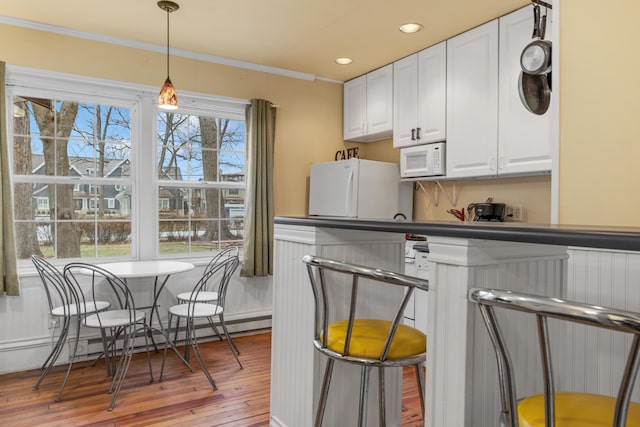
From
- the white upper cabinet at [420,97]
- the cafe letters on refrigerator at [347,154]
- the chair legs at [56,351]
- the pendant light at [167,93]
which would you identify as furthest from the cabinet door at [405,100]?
the chair legs at [56,351]

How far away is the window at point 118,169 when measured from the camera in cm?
342

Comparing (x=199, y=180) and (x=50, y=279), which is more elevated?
(x=199, y=180)

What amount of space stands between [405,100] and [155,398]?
10.1ft

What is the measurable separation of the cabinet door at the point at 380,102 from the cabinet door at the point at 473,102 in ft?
2.32

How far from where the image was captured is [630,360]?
0.71 meters

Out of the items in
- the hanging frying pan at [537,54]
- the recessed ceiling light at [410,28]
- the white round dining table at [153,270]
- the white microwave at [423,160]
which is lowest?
the white round dining table at [153,270]

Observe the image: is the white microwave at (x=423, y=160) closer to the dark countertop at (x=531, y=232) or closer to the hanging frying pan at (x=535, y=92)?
the hanging frying pan at (x=535, y=92)

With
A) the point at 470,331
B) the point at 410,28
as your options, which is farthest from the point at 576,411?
the point at 410,28

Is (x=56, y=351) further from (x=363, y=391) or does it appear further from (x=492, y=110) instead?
(x=492, y=110)

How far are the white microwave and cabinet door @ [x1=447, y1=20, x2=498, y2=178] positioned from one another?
0.26ft

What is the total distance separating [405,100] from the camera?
3986 millimetres

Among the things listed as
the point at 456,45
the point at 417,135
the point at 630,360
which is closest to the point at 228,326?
the point at 417,135

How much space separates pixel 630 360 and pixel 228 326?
148 inches

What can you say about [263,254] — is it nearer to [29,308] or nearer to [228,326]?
[228,326]
